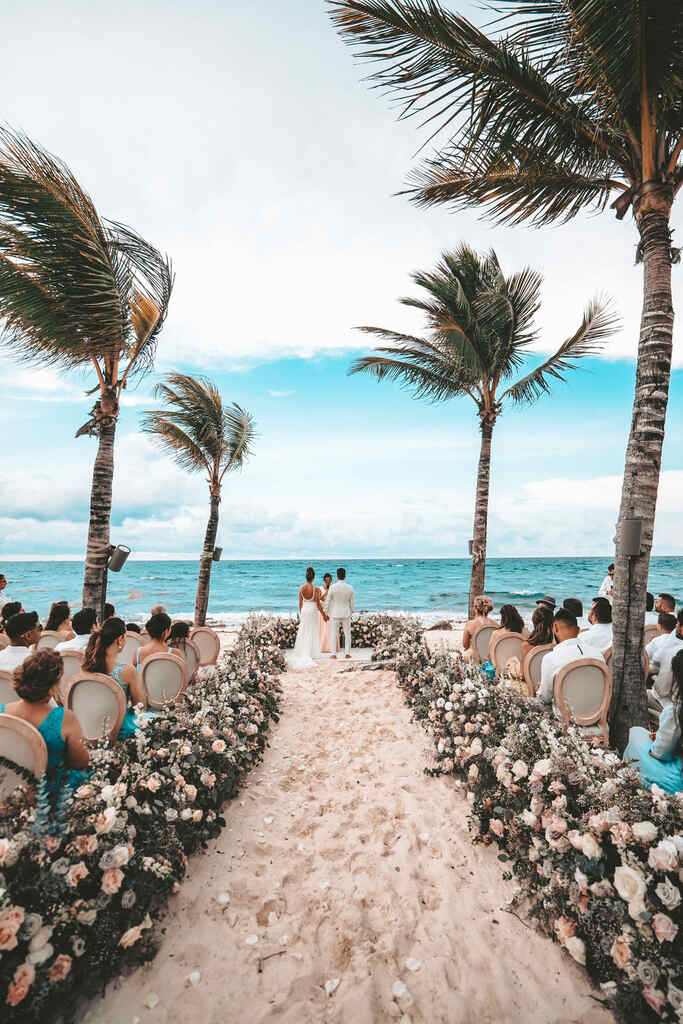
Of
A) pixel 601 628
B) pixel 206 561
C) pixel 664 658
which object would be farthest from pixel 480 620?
pixel 206 561

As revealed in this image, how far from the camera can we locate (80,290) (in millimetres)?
5852

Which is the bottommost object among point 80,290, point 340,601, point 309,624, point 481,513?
point 309,624

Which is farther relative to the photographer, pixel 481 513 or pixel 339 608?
pixel 339 608

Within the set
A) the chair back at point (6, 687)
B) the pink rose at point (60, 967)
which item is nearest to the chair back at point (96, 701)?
the chair back at point (6, 687)

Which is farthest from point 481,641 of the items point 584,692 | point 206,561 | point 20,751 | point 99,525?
point 206,561

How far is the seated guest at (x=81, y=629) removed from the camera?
4352mm

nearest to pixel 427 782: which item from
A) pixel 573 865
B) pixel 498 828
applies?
pixel 498 828

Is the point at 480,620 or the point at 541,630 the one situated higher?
the point at 541,630

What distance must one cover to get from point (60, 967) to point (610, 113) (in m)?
6.99

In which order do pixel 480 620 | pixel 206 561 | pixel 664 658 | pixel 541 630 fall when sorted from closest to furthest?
pixel 664 658, pixel 541 630, pixel 480 620, pixel 206 561

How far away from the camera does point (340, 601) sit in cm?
1035

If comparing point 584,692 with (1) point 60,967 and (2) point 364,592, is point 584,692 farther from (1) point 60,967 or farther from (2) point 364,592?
(2) point 364,592

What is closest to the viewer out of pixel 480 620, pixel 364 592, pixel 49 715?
pixel 49 715

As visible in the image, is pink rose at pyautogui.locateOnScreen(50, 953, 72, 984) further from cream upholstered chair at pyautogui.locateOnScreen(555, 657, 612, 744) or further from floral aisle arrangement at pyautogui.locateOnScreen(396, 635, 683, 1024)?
cream upholstered chair at pyautogui.locateOnScreen(555, 657, 612, 744)
